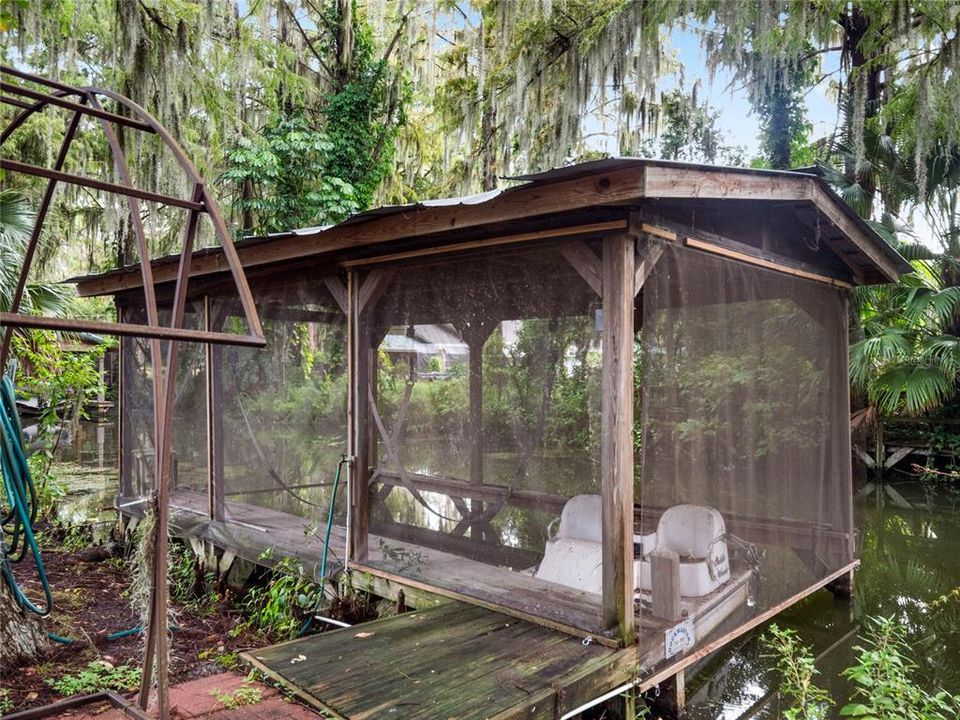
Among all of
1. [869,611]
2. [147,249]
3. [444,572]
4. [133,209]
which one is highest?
[133,209]

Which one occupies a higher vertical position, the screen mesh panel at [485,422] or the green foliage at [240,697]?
the screen mesh panel at [485,422]

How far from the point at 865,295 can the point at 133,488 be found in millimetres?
8949

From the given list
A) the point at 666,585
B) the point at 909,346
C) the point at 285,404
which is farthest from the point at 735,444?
the point at 909,346

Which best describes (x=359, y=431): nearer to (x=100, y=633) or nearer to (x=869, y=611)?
(x=100, y=633)

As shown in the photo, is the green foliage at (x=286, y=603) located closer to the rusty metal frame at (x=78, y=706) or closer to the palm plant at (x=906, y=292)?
the rusty metal frame at (x=78, y=706)

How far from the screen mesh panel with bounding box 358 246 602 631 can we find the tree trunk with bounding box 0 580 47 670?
188 cm

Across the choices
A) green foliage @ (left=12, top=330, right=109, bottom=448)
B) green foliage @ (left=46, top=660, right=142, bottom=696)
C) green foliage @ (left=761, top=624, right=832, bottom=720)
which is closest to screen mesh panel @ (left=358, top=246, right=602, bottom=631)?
green foliage @ (left=761, top=624, right=832, bottom=720)

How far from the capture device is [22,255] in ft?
22.2

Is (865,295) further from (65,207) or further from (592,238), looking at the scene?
(65,207)

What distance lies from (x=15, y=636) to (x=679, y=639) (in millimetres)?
3371

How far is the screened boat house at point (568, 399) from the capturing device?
323cm

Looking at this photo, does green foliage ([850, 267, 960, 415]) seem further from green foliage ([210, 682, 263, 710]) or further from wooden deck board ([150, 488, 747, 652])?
green foliage ([210, 682, 263, 710])

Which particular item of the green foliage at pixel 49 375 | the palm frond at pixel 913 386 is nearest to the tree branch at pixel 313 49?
the green foliage at pixel 49 375

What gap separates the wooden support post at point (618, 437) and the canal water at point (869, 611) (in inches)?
40.1
